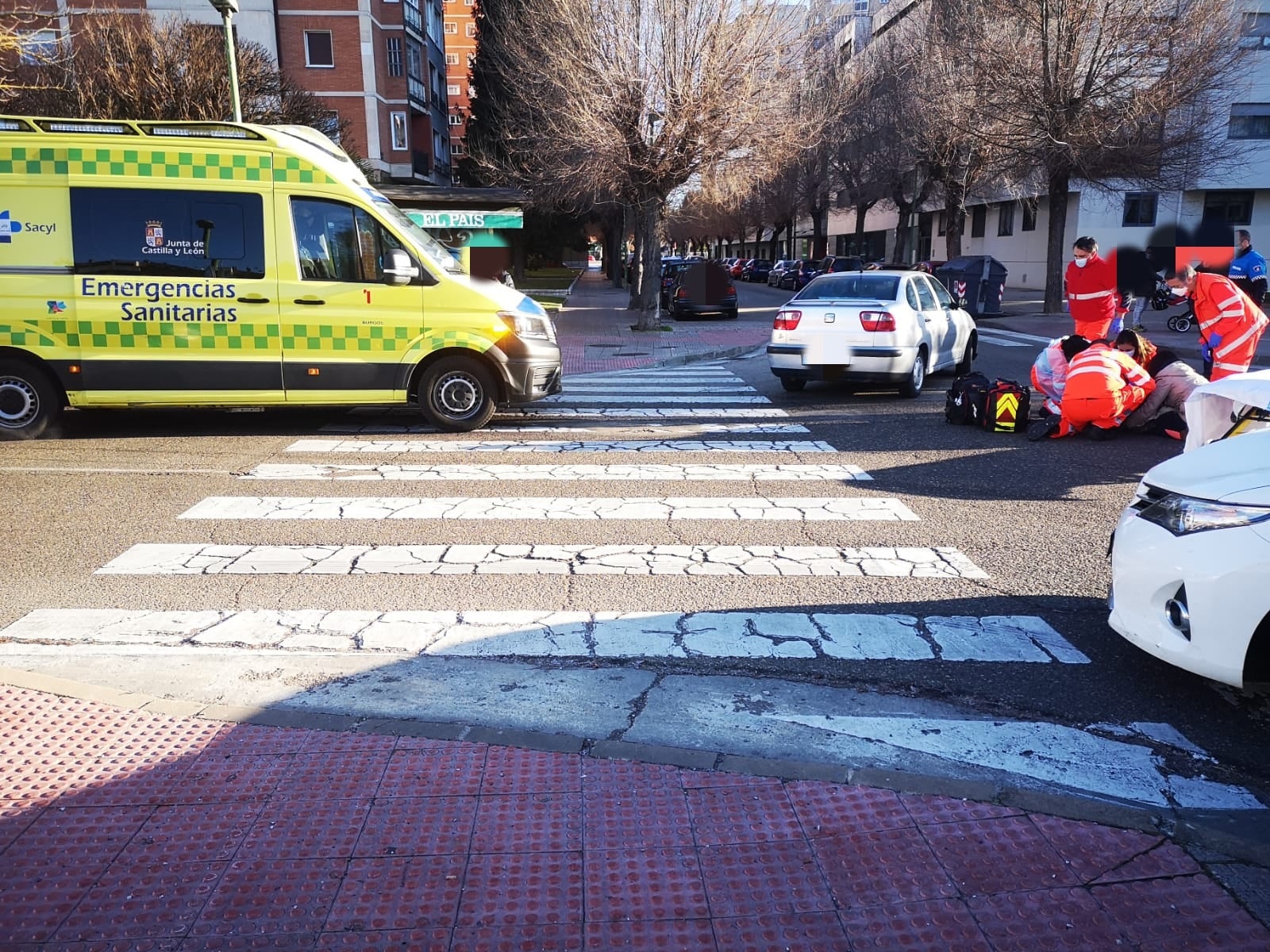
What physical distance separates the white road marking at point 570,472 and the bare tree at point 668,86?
41.6 ft

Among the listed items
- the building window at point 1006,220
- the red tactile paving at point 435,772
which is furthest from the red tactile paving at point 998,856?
the building window at point 1006,220

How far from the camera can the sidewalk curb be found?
3152 millimetres

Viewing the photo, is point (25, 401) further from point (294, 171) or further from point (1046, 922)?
point (1046, 922)

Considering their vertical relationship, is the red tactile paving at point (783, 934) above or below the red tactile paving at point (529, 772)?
below

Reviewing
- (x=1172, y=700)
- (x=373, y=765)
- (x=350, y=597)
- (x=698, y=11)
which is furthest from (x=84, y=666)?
(x=698, y=11)

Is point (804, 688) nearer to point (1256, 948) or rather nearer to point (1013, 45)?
point (1256, 948)

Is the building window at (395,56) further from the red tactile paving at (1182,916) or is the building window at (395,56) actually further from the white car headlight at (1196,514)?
the red tactile paving at (1182,916)

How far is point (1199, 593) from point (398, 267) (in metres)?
7.53

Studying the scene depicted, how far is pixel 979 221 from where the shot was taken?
50219 mm

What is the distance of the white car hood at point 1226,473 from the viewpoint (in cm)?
373

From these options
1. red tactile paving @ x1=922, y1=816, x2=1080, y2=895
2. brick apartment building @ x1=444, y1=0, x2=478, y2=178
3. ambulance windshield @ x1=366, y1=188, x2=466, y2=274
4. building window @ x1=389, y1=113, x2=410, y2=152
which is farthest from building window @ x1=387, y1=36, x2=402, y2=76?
brick apartment building @ x1=444, y1=0, x2=478, y2=178

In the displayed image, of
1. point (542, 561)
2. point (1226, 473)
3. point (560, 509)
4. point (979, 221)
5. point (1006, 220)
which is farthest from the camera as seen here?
point (979, 221)

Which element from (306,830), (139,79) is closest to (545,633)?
(306,830)

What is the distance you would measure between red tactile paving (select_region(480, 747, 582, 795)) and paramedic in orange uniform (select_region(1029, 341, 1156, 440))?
737 centimetres
